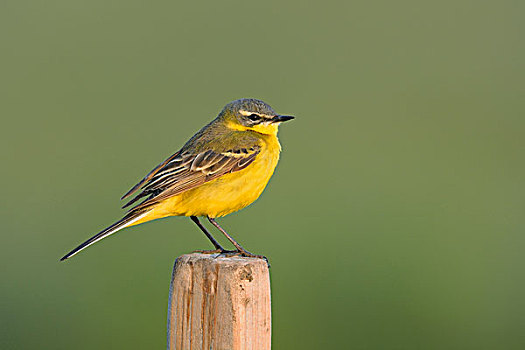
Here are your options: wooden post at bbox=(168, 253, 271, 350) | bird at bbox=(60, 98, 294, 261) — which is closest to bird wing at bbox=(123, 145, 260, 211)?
bird at bbox=(60, 98, 294, 261)

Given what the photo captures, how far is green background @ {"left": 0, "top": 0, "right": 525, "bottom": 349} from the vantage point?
24.7 feet

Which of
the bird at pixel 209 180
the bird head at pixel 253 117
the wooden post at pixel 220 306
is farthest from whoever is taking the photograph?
the bird head at pixel 253 117

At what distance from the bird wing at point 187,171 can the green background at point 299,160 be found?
2504 millimetres

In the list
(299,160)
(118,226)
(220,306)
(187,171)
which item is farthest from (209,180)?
(299,160)

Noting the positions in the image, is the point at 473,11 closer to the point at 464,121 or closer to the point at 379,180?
the point at 464,121

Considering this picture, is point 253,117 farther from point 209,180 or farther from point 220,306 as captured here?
point 220,306

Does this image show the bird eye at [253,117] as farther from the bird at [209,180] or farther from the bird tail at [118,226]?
the bird tail at [118,226]

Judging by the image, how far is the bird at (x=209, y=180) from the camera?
4645 mm

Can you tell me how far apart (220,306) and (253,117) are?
244 cm

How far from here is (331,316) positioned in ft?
23.9

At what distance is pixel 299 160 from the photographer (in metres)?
10.5

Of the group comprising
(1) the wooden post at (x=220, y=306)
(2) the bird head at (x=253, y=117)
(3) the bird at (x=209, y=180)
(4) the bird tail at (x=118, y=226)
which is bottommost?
(1) the wooden post at (x=220, y=306)

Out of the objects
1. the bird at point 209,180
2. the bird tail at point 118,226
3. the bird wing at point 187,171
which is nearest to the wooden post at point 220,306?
the bird tail at point 118,226

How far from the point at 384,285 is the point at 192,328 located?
4.87 metres
